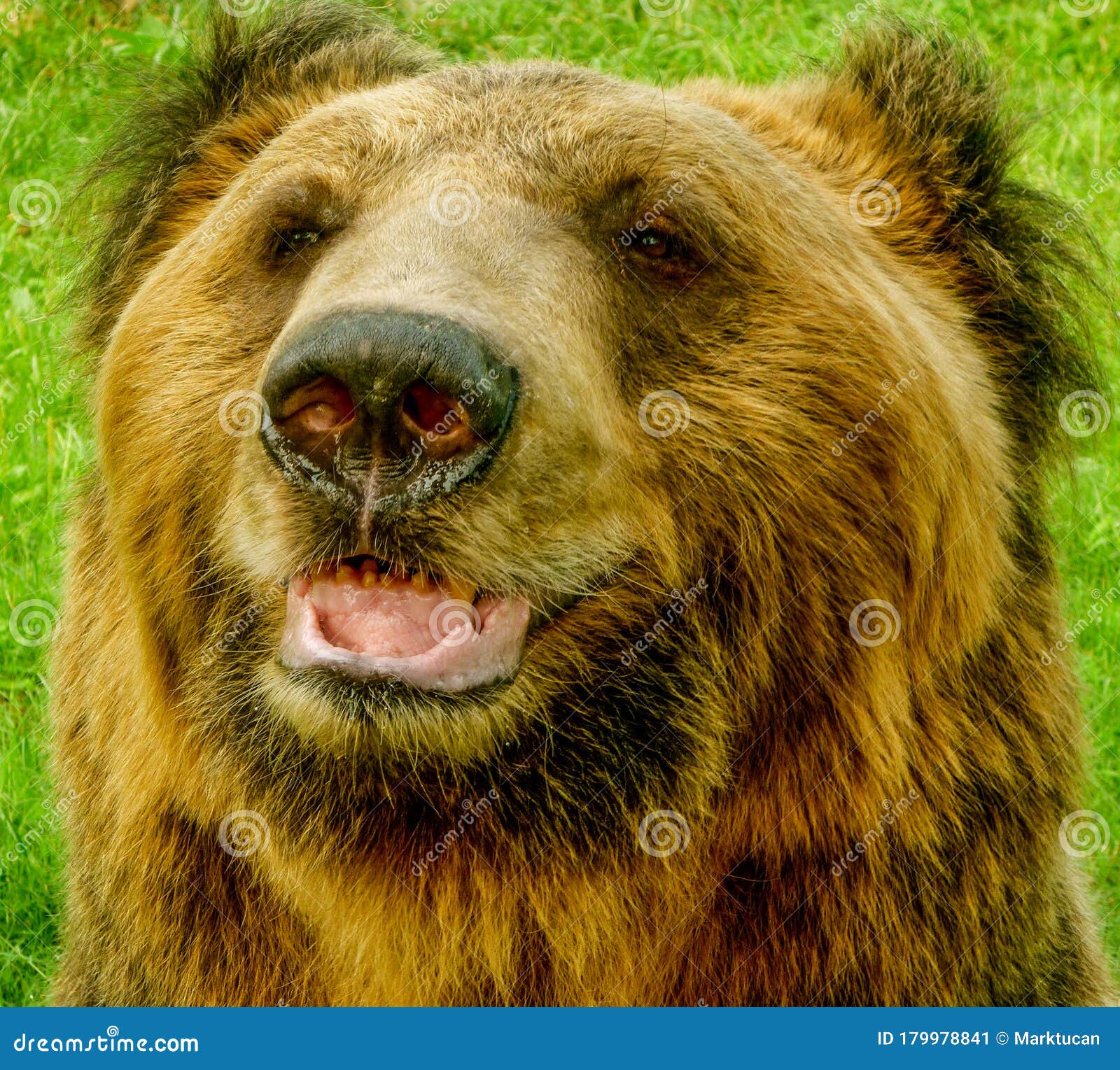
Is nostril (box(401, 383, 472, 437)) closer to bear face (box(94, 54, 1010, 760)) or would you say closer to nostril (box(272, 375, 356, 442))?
bear face (box(94, 54, 1010, 760))

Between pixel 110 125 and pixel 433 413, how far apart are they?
7.52ft

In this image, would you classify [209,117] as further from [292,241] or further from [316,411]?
[316,411]

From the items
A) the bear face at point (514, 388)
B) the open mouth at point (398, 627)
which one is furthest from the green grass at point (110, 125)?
the open mouth at point (398, 627)

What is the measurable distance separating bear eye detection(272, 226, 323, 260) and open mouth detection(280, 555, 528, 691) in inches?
35.2

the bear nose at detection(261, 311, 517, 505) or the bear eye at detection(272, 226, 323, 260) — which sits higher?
the bear nose at detection(261, 311, 517, 505)

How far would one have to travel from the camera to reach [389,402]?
3.16 meters

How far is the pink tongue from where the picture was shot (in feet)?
11.0

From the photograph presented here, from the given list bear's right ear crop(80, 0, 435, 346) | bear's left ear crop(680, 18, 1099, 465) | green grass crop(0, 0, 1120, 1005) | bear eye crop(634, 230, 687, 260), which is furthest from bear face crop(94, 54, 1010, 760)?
green grass crop(0, 0, 1120, 1005)

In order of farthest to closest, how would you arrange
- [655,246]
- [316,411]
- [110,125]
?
[110,125], [655,246], [316,411]

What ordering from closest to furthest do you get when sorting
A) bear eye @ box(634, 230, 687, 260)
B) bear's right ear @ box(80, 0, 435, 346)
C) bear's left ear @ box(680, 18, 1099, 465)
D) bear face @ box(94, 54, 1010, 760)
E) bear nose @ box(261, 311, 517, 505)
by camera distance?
bear nose @ box(261, 311, 517, 505), bear face @ box(94, 54, 1010, 760), bear eye @ box(634, 230, 687, 260), bear's left ear @ box(680, 18, 1099, 465), bear's right ear @ box(80, 0, 435, 346)

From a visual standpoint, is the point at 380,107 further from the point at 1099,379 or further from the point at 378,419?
the point at 1099,379

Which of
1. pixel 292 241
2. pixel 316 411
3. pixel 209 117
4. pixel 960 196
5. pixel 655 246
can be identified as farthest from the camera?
pixel 209 117

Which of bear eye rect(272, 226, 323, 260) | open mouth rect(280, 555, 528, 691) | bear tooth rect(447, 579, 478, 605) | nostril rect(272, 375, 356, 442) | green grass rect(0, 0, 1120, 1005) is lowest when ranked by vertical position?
green grass rect(0, 0, 1120, 1005)

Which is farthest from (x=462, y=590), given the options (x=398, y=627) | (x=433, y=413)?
(x=433, y=413)
